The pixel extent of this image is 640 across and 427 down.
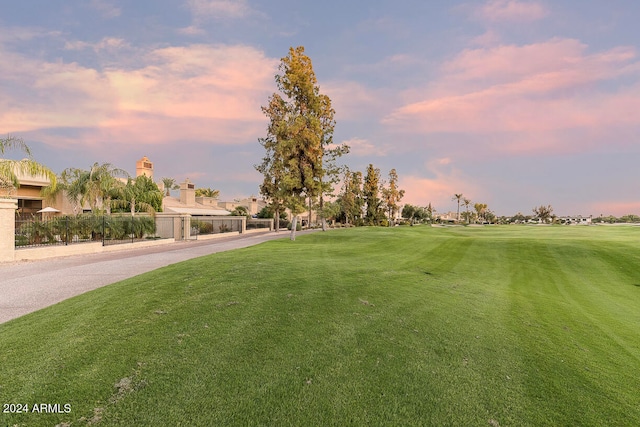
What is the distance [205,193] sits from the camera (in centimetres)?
8138

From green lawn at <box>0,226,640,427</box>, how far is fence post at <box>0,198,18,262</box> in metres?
11.4

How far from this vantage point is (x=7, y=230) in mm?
14008

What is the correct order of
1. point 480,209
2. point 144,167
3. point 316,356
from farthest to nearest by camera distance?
point 480,209 → point 144,167 → point 316,356

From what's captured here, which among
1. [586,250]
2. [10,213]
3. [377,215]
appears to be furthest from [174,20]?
[377,215]

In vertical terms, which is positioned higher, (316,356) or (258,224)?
(258,224)

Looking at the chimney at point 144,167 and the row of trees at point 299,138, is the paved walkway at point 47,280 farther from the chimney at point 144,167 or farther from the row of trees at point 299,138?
the chimney at point 144,167

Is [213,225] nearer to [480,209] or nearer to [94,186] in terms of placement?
[94,186]

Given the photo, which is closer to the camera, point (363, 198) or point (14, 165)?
point (14, 165)

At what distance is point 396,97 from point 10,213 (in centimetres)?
2647

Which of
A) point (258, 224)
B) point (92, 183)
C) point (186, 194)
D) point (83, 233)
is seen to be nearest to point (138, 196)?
point (92, 183)

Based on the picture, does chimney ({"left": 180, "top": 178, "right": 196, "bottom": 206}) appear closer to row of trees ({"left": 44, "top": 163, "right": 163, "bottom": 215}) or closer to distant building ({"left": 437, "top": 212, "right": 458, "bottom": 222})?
row of trees ({"left": 44, "top": 163, "right": 163, "bottom": 215})

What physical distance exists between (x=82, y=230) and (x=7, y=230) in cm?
580

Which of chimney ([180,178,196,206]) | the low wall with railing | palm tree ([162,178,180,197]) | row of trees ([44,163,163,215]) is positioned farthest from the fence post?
palm tree ([162,178,180,197])

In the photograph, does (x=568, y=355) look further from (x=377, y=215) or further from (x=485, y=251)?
(x=377, y=215)
